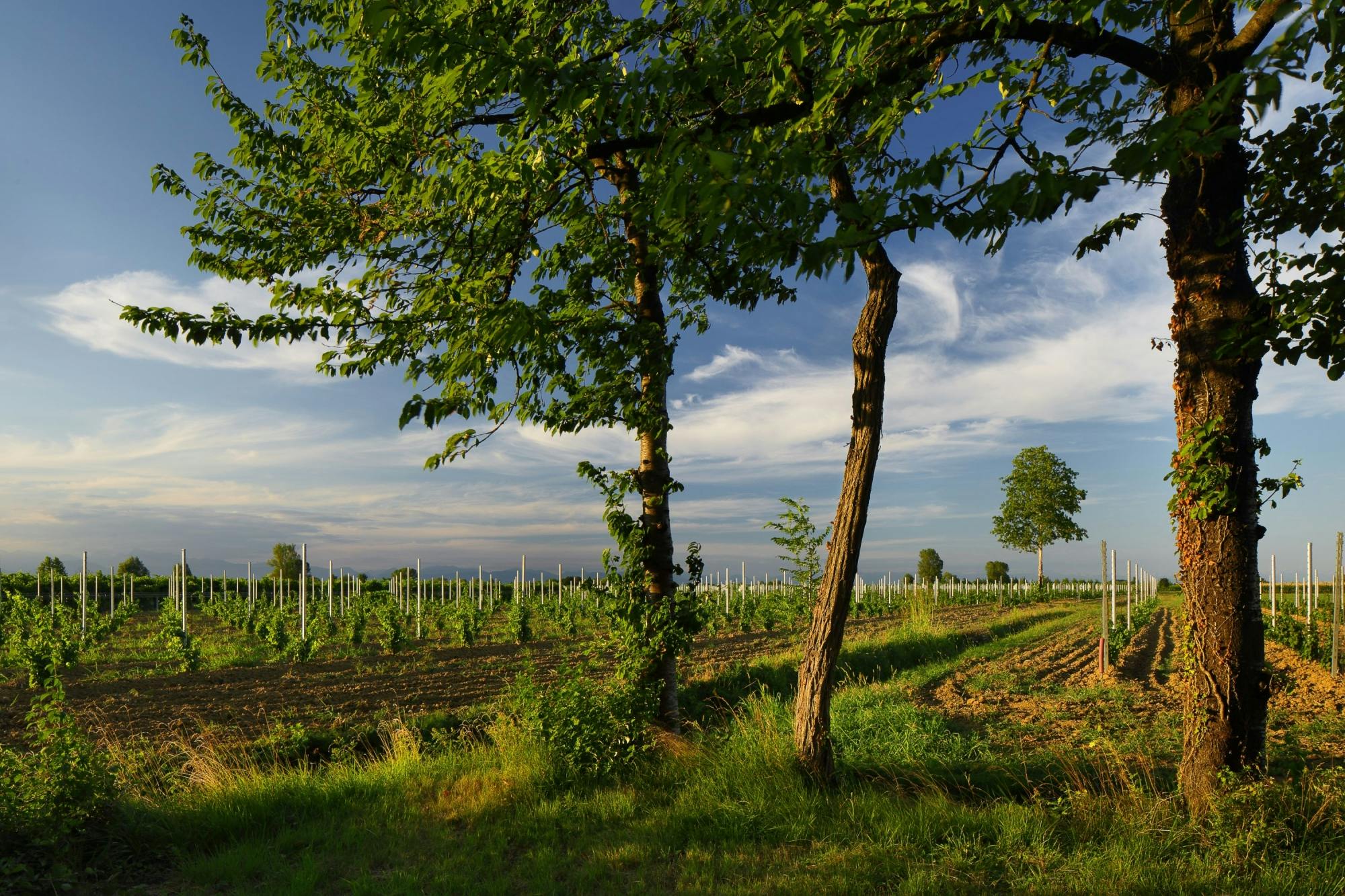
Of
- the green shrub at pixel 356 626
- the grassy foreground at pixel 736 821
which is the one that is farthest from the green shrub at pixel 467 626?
the grassy foreground at pixel 736 821

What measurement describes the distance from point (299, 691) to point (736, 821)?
11.0m

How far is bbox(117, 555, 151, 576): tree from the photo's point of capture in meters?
44.8

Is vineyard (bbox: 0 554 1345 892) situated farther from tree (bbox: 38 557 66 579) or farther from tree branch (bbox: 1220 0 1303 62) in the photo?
tree (bbox: 38 557 66 579)

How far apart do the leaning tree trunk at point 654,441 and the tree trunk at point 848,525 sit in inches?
65.8

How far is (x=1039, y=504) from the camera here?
4297cm

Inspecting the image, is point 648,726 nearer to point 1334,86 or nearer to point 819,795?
point 819,795

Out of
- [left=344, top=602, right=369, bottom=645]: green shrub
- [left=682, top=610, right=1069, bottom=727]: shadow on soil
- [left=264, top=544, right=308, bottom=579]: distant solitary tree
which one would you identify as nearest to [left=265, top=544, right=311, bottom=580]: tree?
[left=264, top=544, right=308, bottom=579]: distant solitary tree

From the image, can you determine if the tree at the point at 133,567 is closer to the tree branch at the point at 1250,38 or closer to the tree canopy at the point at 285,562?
the tree canopy at the point at 285,562

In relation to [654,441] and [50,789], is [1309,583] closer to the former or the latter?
[654,441]

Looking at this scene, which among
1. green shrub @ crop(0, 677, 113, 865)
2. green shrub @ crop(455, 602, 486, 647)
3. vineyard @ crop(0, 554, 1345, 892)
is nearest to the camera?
vineyard @ crop(0, 554, 1345, 892)

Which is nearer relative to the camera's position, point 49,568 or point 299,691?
point 299,691

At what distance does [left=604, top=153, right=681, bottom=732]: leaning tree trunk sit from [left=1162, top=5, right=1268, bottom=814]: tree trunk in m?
3.98

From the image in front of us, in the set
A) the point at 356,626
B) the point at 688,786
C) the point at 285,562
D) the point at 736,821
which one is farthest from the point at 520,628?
the point at 285,562

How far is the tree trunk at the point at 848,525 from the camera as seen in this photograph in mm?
5887
